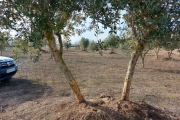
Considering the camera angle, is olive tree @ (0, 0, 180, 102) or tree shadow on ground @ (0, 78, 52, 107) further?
tree shadow on ground @ (0, 78, 52, 107)

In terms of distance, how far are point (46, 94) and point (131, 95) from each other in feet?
12.2

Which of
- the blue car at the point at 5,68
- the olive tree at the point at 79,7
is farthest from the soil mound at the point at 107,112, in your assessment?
the blue car at the point at 5,68

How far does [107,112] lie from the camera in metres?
3.29

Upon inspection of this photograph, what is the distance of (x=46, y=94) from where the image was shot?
5406 millimetres

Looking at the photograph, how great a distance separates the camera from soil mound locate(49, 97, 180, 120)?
3.13 metres

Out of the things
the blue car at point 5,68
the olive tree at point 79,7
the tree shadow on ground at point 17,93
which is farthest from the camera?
the blue car at point 5,68

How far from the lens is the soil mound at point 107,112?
10.3ft

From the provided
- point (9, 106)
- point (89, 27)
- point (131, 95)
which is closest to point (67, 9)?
point (89, 27)

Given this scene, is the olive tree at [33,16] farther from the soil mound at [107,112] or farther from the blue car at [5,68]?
the blue car at [5,68]

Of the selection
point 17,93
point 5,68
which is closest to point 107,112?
point 17,93

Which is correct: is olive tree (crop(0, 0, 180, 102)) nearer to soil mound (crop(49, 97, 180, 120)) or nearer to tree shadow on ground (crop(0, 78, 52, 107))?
soil mound (crop(49, 97, 180, 120))

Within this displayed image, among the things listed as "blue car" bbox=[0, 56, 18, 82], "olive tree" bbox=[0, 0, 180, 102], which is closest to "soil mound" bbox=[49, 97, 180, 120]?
"olive tree" bbox=[0, 0, 180, 102]

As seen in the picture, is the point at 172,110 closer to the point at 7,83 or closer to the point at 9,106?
the point at 9,106

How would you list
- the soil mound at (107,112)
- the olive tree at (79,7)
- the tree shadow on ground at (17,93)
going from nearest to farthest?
1. the olive tree at (79,7)
2. the soil mound at (107,112)
3. the tree shadow on ground at (17,93)
